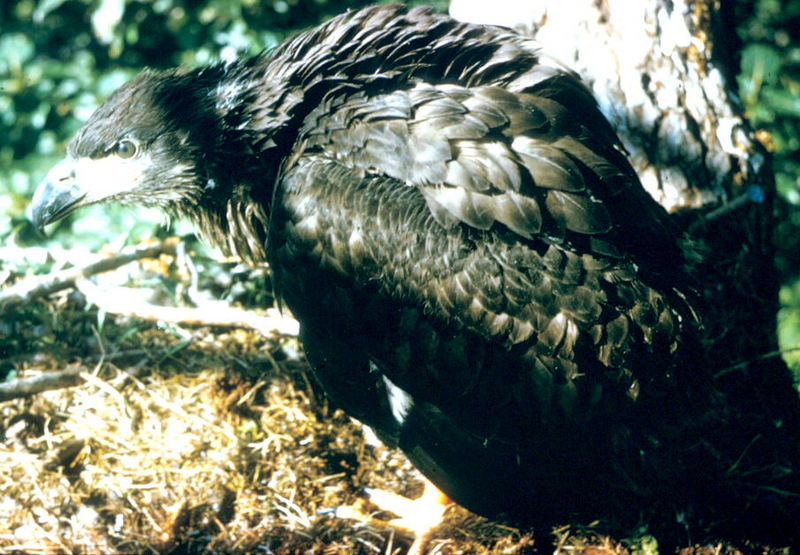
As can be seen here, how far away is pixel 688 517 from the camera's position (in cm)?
259

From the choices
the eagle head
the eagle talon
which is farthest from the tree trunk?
the eagle head

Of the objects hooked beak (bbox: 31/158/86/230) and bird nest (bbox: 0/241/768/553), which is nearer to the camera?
bird nest (bbox: 0/241/768/553)

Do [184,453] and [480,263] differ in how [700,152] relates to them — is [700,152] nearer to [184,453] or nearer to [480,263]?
[480,263]

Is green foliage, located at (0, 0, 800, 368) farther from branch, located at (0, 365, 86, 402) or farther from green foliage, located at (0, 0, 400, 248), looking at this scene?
branch, located at (0, 365, 86, 402)

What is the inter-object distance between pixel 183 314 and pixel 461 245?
140 centimetres

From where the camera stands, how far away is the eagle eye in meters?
2.72

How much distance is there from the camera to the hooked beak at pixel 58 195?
9.18 ft

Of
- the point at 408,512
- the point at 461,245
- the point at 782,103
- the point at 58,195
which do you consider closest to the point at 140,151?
the point at 58,195

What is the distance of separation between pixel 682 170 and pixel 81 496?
2.59 m

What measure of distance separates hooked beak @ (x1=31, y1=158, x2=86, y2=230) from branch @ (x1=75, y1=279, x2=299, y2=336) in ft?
1.17

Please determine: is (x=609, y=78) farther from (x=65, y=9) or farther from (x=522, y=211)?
(x=65, y=9)

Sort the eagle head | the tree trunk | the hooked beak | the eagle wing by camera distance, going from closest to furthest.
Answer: the eagle wing, the eagle head, the hooked beak, the tree trunk

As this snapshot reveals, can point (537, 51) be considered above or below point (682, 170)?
above

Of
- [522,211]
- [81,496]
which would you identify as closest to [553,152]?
[522,211]
